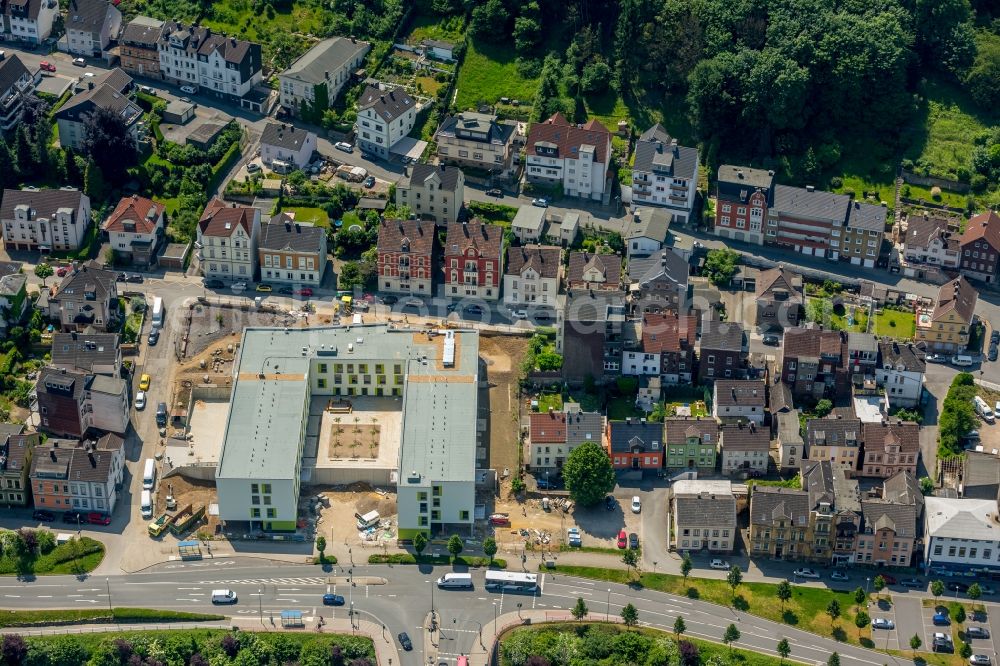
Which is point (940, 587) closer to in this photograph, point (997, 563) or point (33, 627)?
point (997, 563)

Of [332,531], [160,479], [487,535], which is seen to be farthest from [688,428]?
[160,479]

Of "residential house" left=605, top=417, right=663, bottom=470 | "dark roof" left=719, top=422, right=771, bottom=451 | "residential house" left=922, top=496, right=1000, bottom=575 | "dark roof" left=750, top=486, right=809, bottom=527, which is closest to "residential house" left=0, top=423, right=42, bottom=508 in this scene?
"residential house" left=605, top=417, right=663, bottom=470

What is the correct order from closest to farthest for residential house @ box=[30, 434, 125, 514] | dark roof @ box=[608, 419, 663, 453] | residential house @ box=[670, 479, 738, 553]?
residential house @ box=[670, 479, 738, 553]
residential house @ box=[30, 434, 125, 514]
dark roof @ box=[608, 419, 663, 453]

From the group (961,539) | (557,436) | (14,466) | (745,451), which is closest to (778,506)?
(745,451)

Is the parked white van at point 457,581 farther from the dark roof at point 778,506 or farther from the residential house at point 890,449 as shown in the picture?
the residential house at point 890,449

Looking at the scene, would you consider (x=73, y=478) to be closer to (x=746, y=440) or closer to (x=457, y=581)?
(x=457, y=581)

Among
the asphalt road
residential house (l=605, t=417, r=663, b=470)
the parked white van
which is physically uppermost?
residential house (l=605, t=417, r=663, b=470)

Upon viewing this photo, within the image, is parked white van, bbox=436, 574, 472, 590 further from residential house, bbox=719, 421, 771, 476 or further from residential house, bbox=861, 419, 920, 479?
residential house, bbox=861, 419, 920, 479

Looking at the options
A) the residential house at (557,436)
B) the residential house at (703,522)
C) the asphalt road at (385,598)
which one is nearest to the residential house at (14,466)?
the asphalt road at (385,598)
